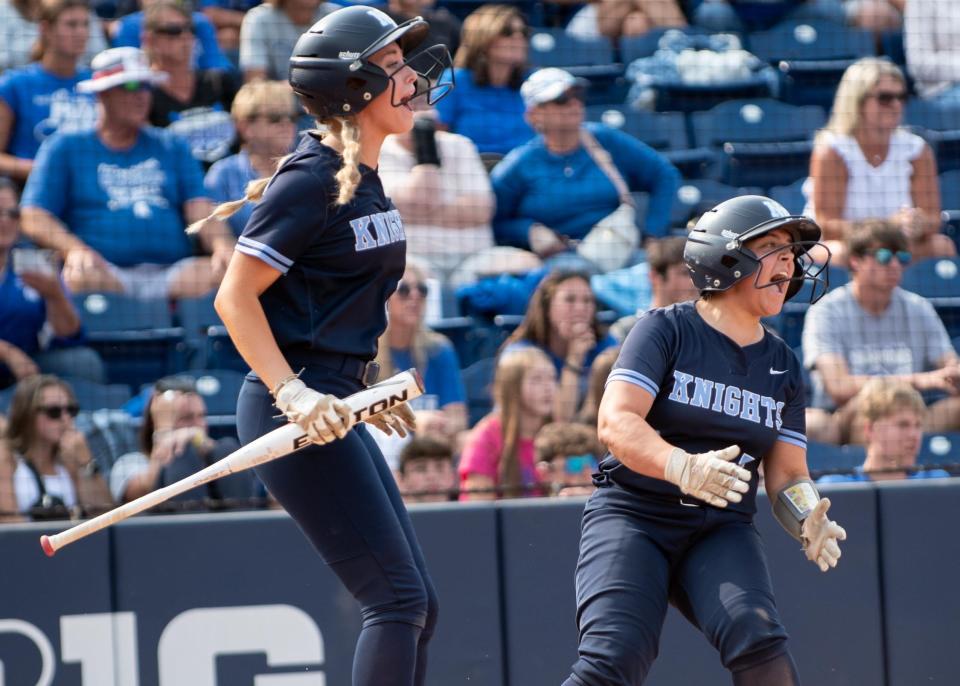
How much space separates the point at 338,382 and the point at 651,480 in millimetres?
799

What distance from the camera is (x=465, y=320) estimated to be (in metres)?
6.01

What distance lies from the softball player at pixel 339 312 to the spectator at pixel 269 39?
344cm

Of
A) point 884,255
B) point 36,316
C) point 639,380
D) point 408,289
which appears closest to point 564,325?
point 408,289

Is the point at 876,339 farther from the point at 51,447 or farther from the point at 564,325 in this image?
the point at 51,447

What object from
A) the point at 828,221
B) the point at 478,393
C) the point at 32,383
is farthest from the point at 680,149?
the point at 32,383

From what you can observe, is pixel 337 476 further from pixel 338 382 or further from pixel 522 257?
pixel 522 257

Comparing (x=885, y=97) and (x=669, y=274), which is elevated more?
(x=885, y=97)

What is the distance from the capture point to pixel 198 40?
6.63 metres

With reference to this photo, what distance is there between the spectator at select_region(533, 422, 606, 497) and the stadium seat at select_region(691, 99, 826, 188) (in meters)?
2.56

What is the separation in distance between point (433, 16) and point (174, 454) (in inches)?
121

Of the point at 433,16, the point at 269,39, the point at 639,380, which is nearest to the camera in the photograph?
the point at 639,380

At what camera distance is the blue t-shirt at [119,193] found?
5809 mm

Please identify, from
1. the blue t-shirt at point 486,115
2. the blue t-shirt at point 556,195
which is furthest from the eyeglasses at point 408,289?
the blue t-shirt at point 486,115

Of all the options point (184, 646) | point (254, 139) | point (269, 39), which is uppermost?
point (269, 39)
